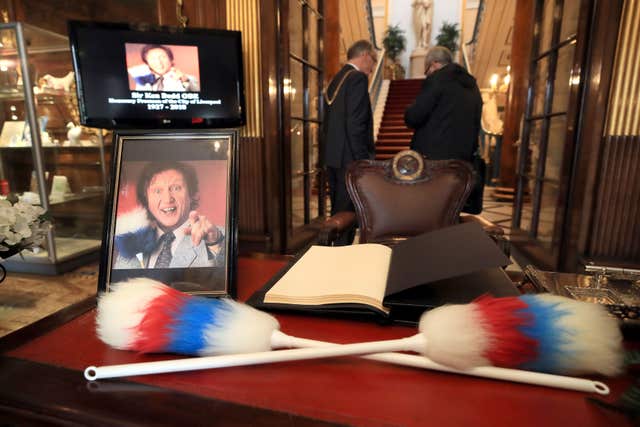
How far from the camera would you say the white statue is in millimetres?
11691

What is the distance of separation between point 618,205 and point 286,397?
2252 mm

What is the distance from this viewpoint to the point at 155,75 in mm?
2236

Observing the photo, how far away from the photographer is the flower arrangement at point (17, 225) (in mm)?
1227

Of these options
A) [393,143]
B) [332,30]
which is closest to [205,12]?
[332,30]

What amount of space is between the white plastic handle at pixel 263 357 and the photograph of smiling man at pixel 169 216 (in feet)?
0.90

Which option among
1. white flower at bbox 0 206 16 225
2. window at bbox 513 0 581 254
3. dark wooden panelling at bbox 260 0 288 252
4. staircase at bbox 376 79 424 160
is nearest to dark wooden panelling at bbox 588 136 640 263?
window at bbox 513 0 581 254

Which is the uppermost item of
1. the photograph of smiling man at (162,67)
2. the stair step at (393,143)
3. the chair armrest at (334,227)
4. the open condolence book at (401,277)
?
the photograph of smiling man at (162,67)

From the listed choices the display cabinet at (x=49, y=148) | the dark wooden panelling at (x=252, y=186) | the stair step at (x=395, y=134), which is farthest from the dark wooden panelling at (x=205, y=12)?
the stair step at (x=395, y=134)

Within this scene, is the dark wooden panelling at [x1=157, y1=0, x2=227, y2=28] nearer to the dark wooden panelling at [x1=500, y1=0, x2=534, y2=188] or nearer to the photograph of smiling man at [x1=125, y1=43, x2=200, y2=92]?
the photograph of smiling man at [x1=125, y1=43, x2=200, y2=92]

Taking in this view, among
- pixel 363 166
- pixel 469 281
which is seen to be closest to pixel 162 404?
pixel 469 281

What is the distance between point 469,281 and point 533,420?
0.97 ft

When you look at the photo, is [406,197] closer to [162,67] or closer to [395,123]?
[162,67]

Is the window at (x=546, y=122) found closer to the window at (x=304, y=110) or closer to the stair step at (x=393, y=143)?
the window at (x=304, y=110)

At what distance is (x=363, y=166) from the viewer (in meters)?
1.69
